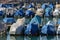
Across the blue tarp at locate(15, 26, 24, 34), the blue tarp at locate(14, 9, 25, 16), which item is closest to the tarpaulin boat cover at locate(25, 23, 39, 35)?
the blue tarp at locate(15, 26, 24, 34)

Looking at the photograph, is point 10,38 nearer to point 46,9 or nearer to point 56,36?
point 56,36

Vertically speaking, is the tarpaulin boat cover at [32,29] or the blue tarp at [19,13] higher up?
the blue tarp at [19,13]

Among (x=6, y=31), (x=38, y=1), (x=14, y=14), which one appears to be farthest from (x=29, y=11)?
(x=38, y=1)

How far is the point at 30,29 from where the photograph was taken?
32.3m

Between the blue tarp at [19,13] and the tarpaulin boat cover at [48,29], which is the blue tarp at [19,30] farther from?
the blue tarp at [19,13]

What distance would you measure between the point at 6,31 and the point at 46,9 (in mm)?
16580

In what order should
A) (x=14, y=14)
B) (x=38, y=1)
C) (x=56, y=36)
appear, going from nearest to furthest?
(x=56, y=36) < (x=14, y=14) < (x=38, y=1)

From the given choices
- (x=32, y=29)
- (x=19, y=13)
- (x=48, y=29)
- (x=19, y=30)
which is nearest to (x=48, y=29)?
(x=48, y=29)

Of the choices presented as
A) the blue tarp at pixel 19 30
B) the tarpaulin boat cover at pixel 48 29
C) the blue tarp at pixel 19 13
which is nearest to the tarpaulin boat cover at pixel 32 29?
the blue tarp at pixel 19 30

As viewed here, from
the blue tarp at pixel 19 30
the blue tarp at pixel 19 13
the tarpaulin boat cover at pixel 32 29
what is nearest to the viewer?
the tarpaulin boat cover at pixel 32 29

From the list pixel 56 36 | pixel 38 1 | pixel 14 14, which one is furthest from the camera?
pixel 38 1

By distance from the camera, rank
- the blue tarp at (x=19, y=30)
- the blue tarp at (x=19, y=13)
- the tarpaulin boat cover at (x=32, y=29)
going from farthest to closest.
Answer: the blue tarp at (x=19, y=13), the blue tarp at (x=19, y=30), the tarpaulin boat cover at (x=32, y=29)

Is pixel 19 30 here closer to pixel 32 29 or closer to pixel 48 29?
pixel 32 29

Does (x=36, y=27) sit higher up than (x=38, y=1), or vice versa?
(x=38, y=1)
